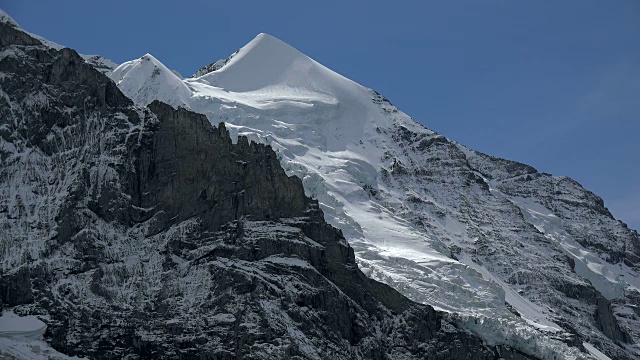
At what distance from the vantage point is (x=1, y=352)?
199 m
